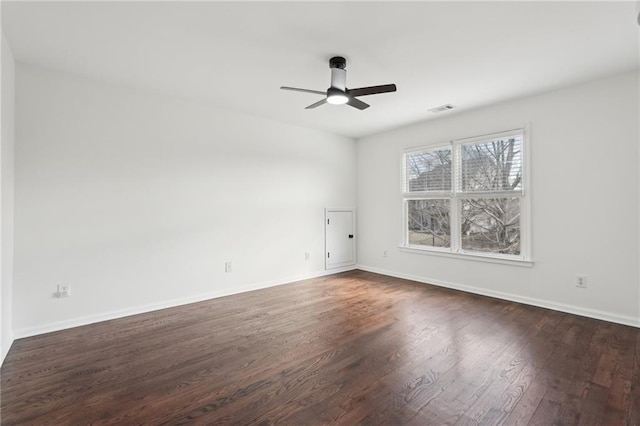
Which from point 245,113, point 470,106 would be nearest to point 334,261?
point 245,113

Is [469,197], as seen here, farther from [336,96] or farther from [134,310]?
[134,310]

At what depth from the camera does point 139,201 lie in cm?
361

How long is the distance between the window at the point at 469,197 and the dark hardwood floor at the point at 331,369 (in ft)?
3.53

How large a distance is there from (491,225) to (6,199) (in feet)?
17.5

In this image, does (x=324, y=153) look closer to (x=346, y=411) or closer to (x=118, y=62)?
(x=118, y=62)

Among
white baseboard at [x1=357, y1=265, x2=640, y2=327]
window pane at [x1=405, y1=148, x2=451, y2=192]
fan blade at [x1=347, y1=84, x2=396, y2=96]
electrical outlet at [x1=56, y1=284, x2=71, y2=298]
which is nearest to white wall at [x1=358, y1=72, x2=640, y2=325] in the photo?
white baseboard at [x1=357, y1=265, x2=640, y2=327]

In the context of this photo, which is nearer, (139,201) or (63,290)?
(63,290)

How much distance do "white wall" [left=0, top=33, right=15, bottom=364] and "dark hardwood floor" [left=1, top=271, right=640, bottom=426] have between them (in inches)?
9.8

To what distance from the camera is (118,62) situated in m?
2.95

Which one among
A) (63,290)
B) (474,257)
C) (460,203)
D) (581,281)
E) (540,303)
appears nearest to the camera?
(63,290)

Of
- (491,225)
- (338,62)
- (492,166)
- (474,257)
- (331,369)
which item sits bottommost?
(331,369)

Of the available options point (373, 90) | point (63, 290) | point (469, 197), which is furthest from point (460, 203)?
point (63, 290)

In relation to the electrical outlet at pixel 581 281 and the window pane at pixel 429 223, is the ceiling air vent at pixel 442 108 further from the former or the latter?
the electrical outlet at pixel 581 281

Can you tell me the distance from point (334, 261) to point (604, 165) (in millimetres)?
3948
